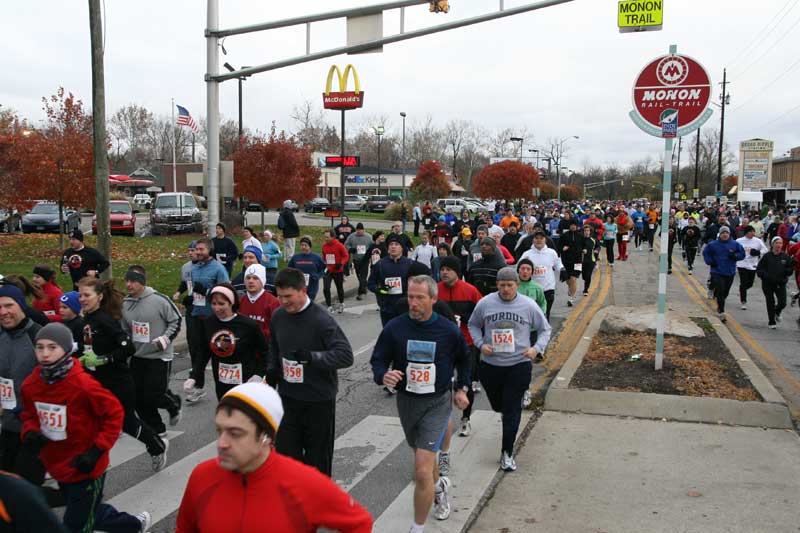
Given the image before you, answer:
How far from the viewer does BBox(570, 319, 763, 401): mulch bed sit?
8.42 m

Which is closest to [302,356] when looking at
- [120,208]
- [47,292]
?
[47,292]

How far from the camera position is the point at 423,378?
5129 millimetres

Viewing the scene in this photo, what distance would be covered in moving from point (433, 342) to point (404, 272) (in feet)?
16.2

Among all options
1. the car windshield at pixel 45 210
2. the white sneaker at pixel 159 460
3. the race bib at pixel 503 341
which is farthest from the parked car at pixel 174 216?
the race bib at pixel 503 341

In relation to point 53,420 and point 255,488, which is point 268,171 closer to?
point 53,420

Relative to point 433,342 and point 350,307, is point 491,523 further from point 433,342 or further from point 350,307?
point 350,307

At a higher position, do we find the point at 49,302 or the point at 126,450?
the point at 49,302

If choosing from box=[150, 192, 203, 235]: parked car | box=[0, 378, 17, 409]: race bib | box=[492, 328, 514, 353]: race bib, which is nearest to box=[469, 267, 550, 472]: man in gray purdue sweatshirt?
box=[492, 328, 514, 353]: race bib

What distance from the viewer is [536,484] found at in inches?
239

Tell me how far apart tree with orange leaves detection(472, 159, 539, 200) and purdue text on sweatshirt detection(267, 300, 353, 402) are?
204 ft

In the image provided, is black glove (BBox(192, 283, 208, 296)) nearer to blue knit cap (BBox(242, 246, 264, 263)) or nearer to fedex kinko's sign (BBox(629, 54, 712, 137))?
blue knit cap (BBox(242, 246, 264, 263))

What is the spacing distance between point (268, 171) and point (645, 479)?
1038 inches

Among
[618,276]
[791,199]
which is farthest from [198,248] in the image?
[791,199]

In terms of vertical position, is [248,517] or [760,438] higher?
[248,517]
